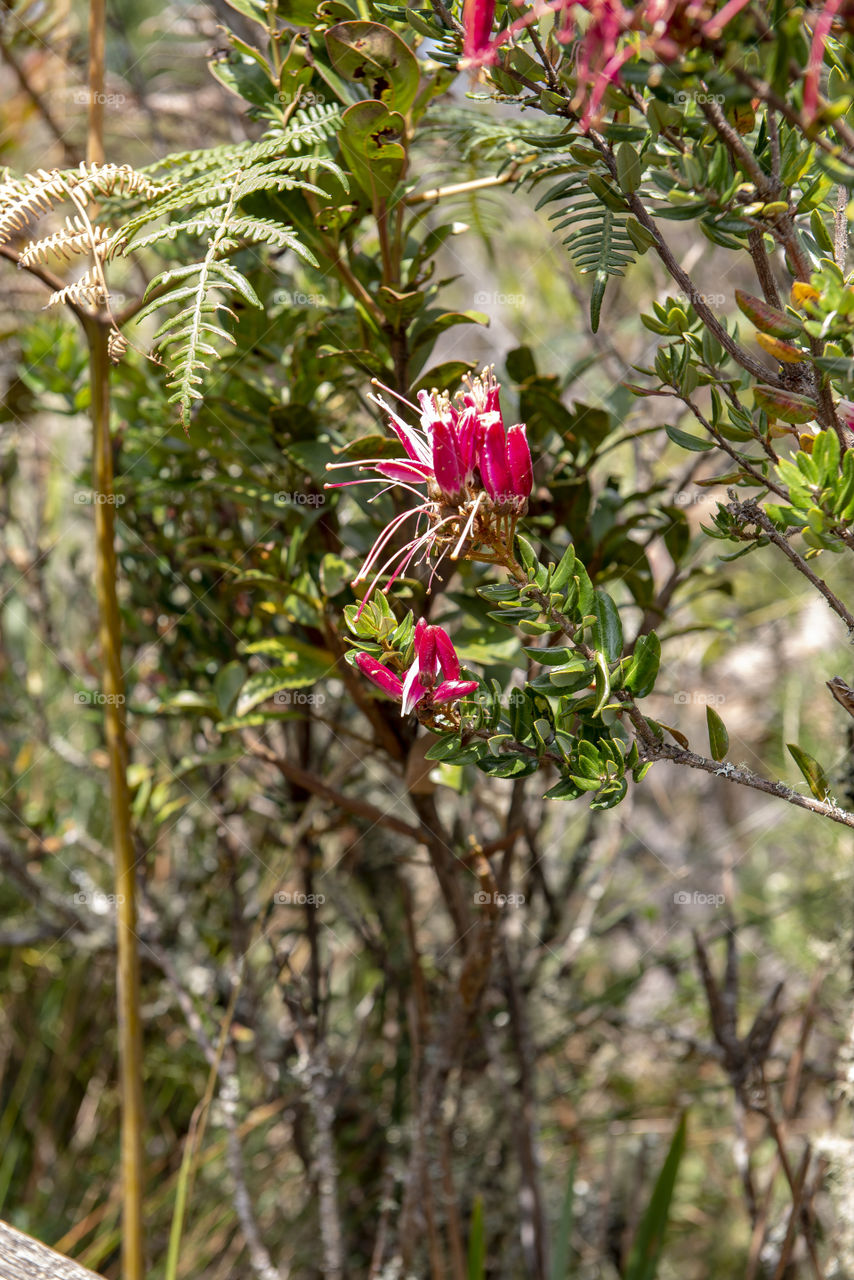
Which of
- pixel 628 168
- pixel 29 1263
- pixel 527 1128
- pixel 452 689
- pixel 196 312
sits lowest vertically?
pixel 29 1263

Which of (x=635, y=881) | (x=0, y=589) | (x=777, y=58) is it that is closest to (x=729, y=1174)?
(x=635, y=881)

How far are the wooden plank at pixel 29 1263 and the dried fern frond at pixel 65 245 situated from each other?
0.50 meters

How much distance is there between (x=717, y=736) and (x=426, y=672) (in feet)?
0.48

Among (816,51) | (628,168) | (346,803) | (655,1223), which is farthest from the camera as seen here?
(655,1223)

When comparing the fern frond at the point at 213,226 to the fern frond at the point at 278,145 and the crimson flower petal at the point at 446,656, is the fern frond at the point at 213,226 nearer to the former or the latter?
the fern frond at the point at 278,145

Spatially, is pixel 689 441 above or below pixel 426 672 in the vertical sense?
above

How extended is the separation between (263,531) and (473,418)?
0.37 metres

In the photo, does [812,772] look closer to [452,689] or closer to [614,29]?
[452,689]

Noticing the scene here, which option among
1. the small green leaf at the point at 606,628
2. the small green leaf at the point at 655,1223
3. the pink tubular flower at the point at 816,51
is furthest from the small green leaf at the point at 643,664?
the small green leaf at the point at 655,1223

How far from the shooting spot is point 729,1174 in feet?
4.04

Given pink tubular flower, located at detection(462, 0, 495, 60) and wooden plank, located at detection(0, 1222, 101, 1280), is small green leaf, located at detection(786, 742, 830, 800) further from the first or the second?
wooden plank, located at detection(0, 1222, 101, 1280)

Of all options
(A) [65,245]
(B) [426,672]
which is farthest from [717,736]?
(A) [65,245]

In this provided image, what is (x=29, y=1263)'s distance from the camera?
492 mm

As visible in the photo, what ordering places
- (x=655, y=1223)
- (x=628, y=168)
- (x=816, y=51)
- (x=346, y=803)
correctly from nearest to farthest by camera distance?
(x=816, y=51)
(x=628, y=168)
(x=346, y=803)
(x=655, y=1223)
